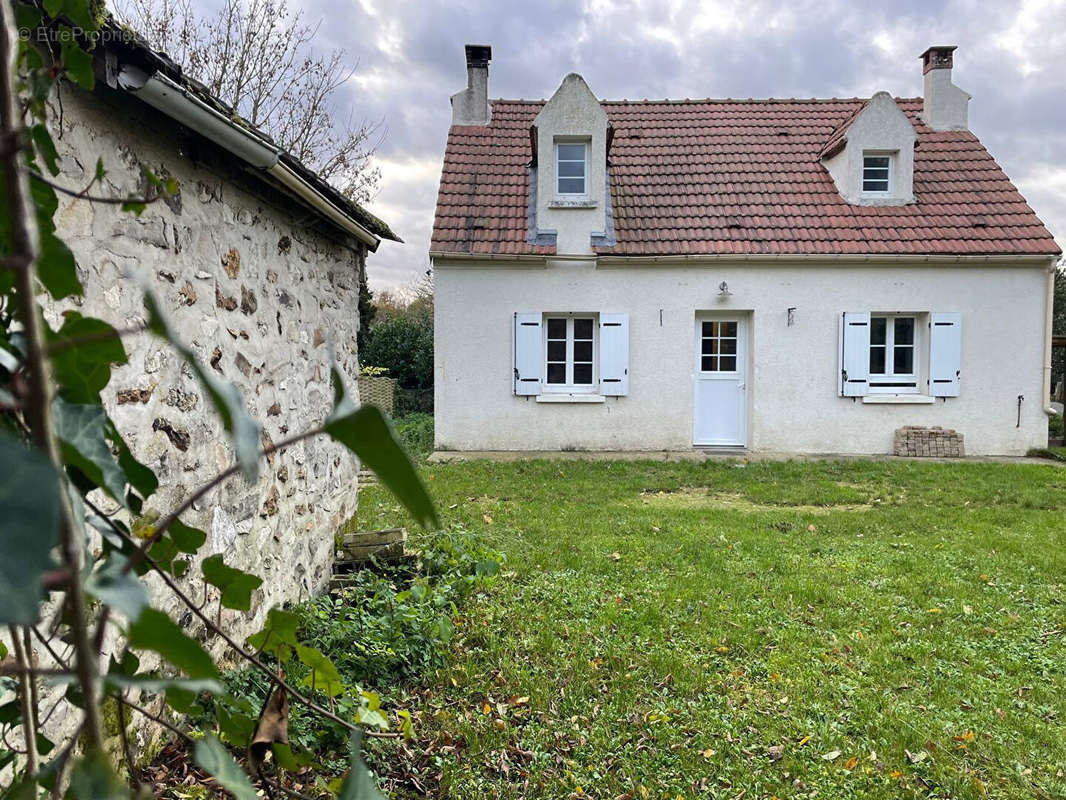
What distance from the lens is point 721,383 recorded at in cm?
1028

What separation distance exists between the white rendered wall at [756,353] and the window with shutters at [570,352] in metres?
0.36

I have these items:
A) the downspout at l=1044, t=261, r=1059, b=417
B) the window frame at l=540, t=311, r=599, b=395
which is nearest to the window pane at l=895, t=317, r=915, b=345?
the downspout at l=1044, t=261, r=1059, b=417

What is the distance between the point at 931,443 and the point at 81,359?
432 inches

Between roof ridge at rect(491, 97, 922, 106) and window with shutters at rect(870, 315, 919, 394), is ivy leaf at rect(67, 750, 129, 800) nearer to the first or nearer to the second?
window with shutters at rect(870, 315, 919, 394)

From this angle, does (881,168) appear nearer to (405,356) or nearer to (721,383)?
(721,383)

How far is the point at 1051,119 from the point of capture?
12773 mm

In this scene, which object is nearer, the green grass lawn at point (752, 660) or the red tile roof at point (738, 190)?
the green grass lawn at point (752, 660)

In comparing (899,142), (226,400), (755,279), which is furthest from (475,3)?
(226,400)

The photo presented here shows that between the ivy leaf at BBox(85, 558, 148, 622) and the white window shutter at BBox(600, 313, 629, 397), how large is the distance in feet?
31.0

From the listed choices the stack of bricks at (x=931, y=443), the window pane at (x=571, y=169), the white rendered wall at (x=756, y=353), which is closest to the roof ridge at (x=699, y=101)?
the window pane at (x=571, y=169)

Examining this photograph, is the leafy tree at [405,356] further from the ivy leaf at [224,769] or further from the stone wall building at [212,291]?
the ivy leaf at [224,769]

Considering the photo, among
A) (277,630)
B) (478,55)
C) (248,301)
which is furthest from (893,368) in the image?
(277,630)

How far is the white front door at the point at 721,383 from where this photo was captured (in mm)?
10250

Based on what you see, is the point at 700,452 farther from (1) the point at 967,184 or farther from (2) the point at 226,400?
(2) the point at 226,400
